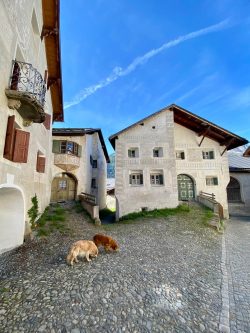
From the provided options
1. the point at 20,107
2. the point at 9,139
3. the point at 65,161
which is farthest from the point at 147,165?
the point at 9,139

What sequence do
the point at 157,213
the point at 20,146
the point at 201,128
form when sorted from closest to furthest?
1. the point at 20,146
2. the point at 157,213
3. the point at 201,128

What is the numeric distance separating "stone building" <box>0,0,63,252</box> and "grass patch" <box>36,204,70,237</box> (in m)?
1.29

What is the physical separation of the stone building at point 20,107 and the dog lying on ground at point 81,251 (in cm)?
337

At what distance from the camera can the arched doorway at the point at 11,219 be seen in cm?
789

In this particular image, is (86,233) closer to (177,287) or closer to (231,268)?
(177,287)

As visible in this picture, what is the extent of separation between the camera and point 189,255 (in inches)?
327

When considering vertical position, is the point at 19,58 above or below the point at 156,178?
above

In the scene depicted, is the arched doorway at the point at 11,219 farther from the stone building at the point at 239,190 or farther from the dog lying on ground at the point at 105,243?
the stone building at the point at 239,190

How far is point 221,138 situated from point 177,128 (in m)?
5.05

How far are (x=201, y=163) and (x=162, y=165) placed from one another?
505 cm

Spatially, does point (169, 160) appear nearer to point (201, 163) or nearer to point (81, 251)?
point (201, 163)

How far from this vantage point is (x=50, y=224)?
11.3 m

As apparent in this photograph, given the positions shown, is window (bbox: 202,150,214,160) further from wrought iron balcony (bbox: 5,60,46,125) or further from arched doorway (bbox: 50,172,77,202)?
wrought iron balcony (bbox: 5,60,46,125)

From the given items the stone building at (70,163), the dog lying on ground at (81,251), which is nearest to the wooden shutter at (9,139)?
the dog lying on ground at (81,251)
